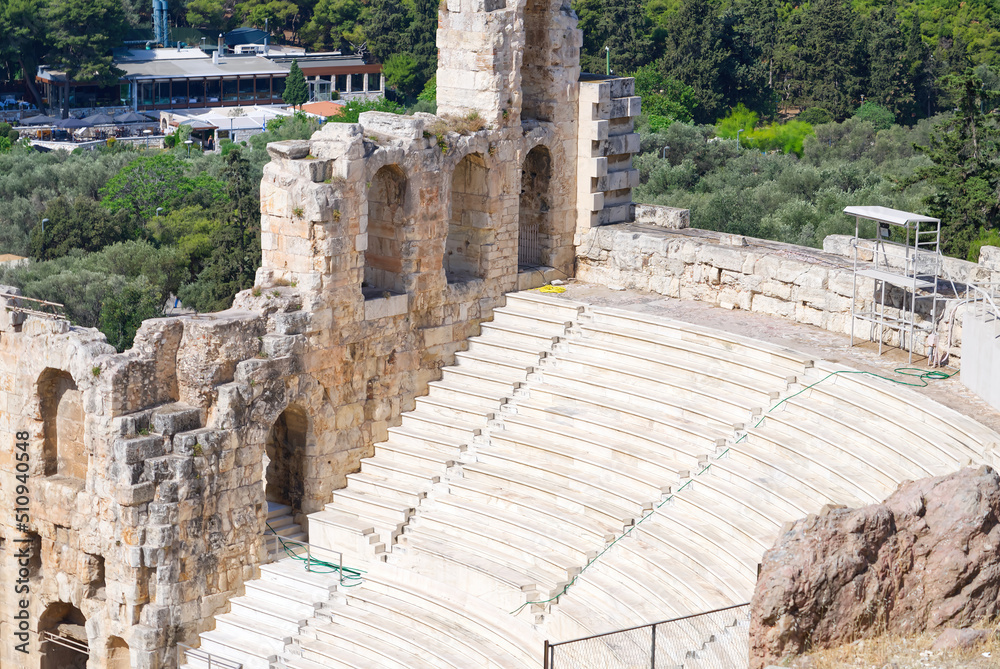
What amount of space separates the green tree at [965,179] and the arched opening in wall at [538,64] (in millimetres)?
12934

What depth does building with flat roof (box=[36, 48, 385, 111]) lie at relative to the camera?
91.8 meters

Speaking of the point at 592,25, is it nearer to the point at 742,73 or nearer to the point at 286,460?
the point at 742,73

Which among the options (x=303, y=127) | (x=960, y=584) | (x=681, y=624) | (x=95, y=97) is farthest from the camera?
(x=95, y=97)

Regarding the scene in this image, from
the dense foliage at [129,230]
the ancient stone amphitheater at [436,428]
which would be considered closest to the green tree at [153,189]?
the dense foliage at [129,230]

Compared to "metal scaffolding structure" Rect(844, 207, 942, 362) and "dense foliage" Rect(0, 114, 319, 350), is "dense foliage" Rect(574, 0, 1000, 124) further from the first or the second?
"metal scaffolding structure" Rect(844, 207, 942, 362)

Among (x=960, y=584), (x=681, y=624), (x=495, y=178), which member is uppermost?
(x=495, y=178)

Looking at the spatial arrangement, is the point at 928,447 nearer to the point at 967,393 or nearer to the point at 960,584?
the point at 967,393

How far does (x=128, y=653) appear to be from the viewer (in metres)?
22.8

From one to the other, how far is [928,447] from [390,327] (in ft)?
30.8

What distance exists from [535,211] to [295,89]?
63.5 m

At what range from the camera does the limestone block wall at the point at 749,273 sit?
23141 mm

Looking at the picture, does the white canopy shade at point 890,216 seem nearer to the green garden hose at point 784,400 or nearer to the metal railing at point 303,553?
the green garden hose at point 784,400

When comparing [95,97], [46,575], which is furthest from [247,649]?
[95,97]

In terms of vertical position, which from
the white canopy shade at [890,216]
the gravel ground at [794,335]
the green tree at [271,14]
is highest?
the green tree at [271,14]
